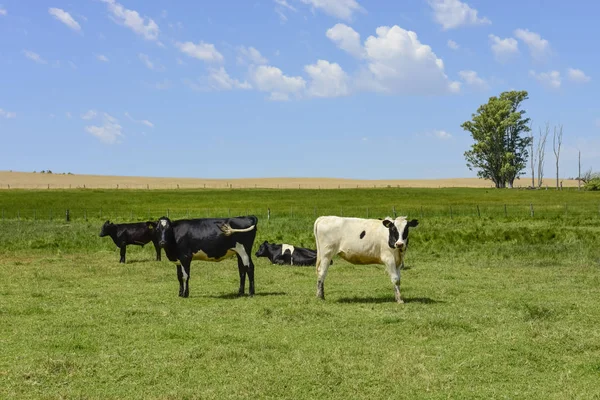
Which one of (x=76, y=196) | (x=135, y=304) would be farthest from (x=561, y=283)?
(x=76, y=196)

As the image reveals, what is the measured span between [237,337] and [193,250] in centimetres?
582

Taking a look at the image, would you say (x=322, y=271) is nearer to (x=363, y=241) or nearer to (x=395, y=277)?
(x=363, y=241)

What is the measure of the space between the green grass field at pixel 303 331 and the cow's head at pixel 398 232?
1400 millimetres

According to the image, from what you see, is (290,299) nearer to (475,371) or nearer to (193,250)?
(193,250)

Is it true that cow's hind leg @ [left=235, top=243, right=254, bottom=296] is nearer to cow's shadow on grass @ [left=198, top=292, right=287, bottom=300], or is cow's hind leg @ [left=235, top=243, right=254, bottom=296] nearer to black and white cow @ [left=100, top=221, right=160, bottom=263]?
cow's shadow on grass @ [left=198, top=292, right=287, bottom=300]

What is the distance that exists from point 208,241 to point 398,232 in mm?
4949

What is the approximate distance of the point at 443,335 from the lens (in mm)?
11102

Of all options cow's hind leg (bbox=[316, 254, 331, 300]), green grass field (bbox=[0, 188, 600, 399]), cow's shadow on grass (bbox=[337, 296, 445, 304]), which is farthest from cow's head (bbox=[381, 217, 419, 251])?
cow's hind leg (bbox=[316, 254, 331, 300])

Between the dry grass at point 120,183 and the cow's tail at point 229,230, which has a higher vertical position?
the dry grass at point 120,183

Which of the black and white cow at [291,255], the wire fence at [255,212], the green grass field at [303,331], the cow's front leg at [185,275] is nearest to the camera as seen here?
the green grass field at [303,331]

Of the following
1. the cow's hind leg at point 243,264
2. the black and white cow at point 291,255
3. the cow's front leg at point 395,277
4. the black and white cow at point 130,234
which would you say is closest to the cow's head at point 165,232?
the cow's hind leg at point 243,264

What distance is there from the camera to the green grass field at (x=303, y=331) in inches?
334

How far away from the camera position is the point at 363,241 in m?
15.4

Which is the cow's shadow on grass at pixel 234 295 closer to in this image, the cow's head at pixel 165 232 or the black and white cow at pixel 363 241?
the black and white cow at pixel 363 241
